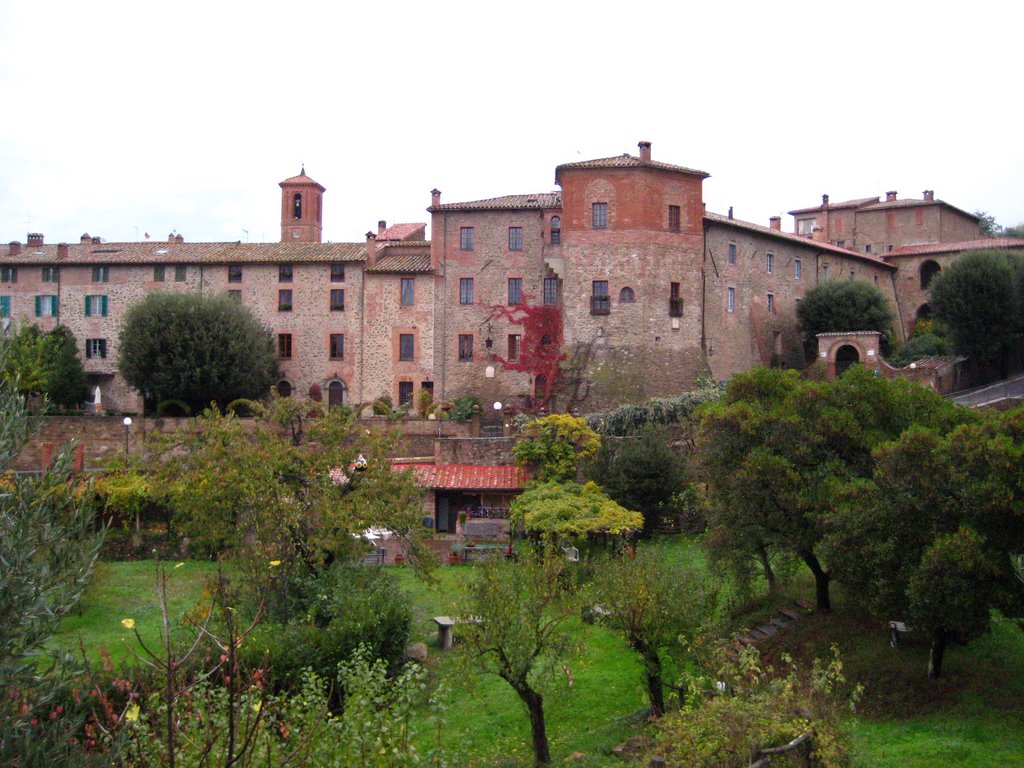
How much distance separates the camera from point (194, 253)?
49.4 metres

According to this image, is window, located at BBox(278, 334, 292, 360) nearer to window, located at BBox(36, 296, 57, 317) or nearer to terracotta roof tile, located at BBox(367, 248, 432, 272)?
terracotta roof tile, located at BBox(367, 248, 432, 272)

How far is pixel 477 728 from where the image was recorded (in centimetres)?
1820

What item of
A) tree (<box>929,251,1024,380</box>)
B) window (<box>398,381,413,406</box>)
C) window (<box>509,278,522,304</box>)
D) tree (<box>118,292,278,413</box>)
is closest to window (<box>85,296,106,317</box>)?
tree (<box>118,292,278,413</box>)

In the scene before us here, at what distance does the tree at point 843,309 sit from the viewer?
1873 inches

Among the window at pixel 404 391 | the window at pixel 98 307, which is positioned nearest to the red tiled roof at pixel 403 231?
the window at pixel 404 391

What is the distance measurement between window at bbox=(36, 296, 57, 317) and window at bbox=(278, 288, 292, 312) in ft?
36.8

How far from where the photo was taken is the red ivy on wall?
144ft

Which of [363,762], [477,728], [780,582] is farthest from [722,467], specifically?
[363,762]

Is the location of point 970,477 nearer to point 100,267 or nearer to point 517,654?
point 517,654

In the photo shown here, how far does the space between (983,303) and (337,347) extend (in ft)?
93.8

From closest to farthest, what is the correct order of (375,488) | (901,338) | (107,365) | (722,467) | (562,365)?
(722,467), (375,488), (562,365), (107,365), (901,338)

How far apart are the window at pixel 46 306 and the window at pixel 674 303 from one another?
2937cm

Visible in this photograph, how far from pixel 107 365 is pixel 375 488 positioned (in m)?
30.6

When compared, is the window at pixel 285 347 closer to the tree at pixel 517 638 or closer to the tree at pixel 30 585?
the tree at pixel 517 638
